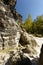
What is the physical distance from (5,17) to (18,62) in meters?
6.89

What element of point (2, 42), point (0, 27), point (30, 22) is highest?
point (0, 27)

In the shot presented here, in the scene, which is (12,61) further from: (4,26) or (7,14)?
(7,14)

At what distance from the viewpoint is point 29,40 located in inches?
769

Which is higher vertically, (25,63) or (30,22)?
(25,63)

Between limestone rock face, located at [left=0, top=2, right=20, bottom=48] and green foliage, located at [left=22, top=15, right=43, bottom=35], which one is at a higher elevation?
limestone rock face, located at [left=0, top=2, right=20, bottom=48]

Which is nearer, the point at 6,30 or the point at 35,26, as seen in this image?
the point at 6,30

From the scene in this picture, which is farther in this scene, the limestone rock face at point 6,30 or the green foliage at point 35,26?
the green foliage at point 35,26

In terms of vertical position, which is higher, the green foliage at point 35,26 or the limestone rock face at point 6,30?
the limestone rock face at point 6,30

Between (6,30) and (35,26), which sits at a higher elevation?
(6,30)

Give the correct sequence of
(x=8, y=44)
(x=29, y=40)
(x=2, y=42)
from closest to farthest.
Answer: (x=2, y=42) → (x=8, y=44) → (x=29, y=40)

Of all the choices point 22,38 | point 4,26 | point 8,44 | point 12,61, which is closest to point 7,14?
point 4,26

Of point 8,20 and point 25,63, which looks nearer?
point 25,63

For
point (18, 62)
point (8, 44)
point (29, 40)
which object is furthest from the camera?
point (29, 40)

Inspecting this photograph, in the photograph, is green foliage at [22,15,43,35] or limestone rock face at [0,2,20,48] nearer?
limestone rock face at [0,2,20,48]
